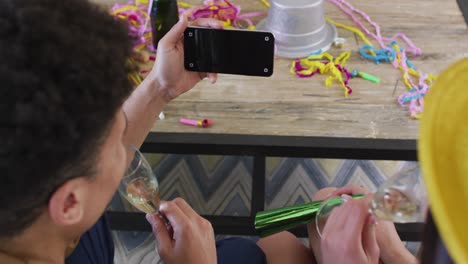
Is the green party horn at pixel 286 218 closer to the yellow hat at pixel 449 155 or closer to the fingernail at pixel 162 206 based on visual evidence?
the fingernail at pixel 162 206

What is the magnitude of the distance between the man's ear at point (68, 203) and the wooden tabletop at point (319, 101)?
0.48m

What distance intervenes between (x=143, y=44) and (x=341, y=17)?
489mm

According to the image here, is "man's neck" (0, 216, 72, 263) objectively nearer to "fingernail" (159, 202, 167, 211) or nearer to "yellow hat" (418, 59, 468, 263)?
"fingernail" (159, 202, 167, 211)

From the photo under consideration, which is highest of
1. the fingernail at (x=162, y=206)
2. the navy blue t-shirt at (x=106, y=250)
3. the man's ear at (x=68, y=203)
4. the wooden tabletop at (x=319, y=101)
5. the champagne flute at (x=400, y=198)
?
the man's ear at (x=68, y=203)

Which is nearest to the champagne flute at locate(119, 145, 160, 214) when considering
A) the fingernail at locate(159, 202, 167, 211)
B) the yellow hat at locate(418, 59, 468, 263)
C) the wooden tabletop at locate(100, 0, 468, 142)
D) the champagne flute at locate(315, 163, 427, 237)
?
the fingernail at locate(159, 202, 167, 211)

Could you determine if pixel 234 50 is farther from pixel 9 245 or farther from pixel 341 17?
pixel 9 245

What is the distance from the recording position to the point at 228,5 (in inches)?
50.6

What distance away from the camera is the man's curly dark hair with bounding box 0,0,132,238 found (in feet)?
1.52

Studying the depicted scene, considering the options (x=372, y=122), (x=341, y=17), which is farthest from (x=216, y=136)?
(x=341, y=17)

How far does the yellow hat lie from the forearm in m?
0.63

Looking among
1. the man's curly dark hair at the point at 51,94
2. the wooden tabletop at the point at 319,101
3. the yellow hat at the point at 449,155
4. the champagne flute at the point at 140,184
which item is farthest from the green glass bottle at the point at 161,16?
the yellow hat at the point at 449,155

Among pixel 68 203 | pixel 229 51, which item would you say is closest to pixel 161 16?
pixel 229 51

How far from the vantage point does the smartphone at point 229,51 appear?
0.95 meters

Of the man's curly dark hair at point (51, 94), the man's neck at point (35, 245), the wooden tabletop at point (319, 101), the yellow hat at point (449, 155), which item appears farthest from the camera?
the wooden tabletop at point (319, 101)
